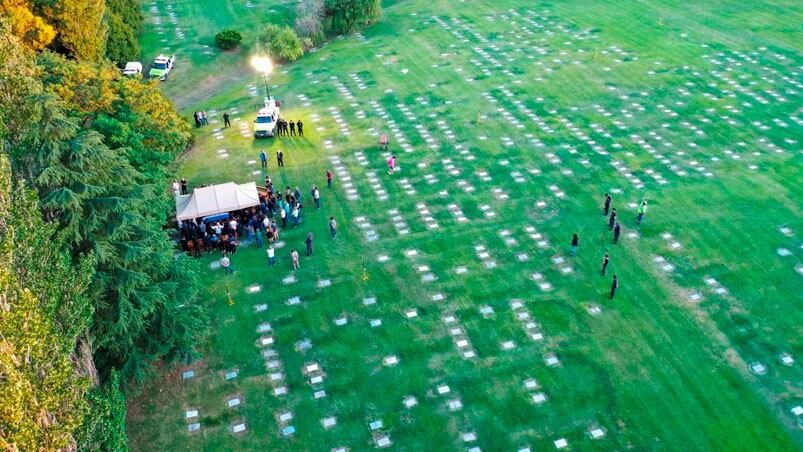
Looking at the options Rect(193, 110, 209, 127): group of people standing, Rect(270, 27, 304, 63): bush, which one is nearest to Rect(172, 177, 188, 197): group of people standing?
Rect(193, 110, 209, 127): group of people standing

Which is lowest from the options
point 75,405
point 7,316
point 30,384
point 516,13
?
point 516,13

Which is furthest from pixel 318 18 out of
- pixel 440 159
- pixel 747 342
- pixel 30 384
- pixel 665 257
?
pixel 30 384

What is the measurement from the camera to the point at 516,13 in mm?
59812

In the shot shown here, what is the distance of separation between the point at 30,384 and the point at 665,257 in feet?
76.8

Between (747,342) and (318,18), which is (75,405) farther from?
(318,18)

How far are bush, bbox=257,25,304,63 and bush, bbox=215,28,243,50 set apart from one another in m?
3.23

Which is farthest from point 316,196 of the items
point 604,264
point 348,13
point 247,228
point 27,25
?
point 348,13

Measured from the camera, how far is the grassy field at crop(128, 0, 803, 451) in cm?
2047

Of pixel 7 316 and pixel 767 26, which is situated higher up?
pixel 7 316

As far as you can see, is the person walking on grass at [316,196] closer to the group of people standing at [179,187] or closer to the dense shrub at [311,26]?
the group of people standing at [179,187]

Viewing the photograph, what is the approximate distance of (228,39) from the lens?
172 ft

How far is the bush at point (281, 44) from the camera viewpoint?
163 feet

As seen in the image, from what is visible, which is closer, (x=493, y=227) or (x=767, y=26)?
(x=493, y=227)

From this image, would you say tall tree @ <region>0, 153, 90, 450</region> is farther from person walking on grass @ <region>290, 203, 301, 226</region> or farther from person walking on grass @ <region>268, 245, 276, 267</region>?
person walking on grass @ <region>290, 203, 301, 226</region>
